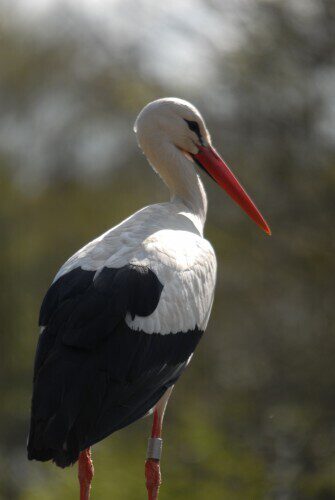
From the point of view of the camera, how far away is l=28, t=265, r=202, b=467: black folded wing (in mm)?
6453

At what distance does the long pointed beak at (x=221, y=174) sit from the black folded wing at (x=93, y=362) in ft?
5.86

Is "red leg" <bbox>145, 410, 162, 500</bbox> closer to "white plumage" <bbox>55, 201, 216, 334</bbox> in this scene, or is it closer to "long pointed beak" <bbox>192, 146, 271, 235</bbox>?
"white plumage" <bbox>55, 201, 216, 334</bbox>

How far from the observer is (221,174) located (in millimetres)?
8750

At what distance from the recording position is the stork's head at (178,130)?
8414 millimetres

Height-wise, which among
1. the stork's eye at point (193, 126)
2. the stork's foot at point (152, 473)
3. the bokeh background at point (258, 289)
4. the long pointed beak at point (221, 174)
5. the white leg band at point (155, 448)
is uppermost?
the stork's eye at point (193, 126)

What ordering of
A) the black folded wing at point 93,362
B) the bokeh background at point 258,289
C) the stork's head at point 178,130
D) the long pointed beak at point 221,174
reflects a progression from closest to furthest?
the black folded wing at point 93,362 → the stork's head at point 178,130 → the long pointed beak at point 221,174 → the bokeh background at point 258,289

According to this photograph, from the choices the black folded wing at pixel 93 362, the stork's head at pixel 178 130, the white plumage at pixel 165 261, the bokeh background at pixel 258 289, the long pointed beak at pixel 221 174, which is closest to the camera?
the black folded wing at pixel 93 362

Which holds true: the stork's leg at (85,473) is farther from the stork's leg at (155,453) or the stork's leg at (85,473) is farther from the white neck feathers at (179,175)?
the white neck feathers at (179,175)

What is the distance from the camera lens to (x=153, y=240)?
24.0 feet

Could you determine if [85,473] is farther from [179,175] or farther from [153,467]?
[179,175]

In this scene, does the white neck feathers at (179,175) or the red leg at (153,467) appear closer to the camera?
the red leg at (153,467)

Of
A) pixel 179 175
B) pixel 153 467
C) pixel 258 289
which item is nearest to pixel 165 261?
pixel 153 467

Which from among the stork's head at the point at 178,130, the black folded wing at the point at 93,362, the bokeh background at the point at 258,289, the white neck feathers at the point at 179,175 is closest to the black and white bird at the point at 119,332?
the black folded wing at the point at 93,362

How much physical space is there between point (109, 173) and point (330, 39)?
28.7 ft
